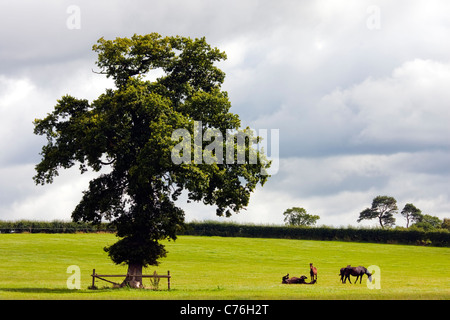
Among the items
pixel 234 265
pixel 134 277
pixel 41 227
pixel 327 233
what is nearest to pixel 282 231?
pixel 327 233

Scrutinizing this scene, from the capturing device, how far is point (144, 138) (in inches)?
1747

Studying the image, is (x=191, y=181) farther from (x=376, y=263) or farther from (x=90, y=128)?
(x=376, y=263)

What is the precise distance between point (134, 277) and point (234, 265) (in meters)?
31.0

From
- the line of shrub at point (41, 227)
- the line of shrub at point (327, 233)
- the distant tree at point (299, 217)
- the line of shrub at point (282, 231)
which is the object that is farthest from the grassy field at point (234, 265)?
the distant tree at point (299, 217)

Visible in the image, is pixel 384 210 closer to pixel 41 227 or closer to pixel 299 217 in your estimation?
pixel 299 217

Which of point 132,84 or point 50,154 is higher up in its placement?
point 132,84

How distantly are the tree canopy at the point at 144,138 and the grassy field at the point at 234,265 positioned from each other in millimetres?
5752

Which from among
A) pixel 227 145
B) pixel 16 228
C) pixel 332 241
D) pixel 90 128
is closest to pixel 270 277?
pixel 227 145

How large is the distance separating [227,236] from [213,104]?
72.7 metres

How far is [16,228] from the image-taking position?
4434 inches

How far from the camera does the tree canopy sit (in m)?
43.1
